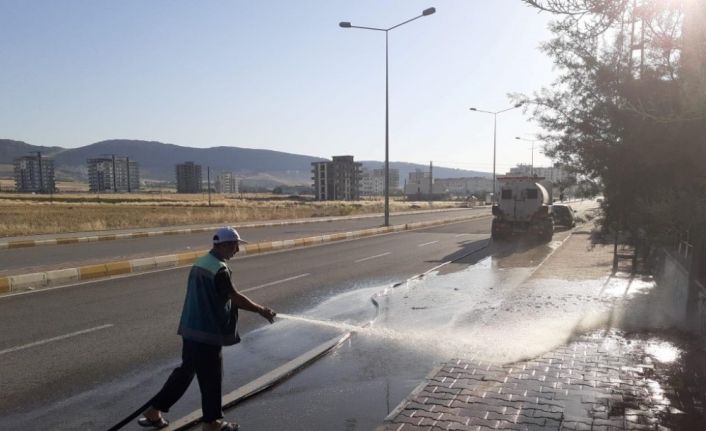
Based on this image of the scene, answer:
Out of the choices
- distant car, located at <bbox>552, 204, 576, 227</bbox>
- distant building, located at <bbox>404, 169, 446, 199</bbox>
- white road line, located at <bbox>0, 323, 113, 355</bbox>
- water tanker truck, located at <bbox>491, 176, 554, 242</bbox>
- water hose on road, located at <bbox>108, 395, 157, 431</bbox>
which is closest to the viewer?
water hose on road, located at <bbox>108, 395, 157, 431</bbox>

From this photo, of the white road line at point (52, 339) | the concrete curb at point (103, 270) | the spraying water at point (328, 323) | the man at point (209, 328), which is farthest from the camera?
the concrete curb at point (103, 270)

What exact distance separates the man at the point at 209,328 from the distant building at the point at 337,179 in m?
146

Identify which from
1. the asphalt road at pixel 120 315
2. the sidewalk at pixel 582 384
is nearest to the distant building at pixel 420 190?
the asphalt road at pixel 120 315

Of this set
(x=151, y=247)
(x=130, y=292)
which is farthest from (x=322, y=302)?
(x=151, y=247)

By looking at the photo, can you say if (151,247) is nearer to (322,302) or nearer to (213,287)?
(322,302)

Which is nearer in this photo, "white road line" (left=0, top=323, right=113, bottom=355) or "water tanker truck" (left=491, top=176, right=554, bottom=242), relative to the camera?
"white road line" (left=0, top=323, right=113, bottom=355)

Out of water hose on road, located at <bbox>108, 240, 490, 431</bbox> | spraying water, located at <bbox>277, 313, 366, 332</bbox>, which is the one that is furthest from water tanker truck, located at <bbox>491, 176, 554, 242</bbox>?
spraying water, located at <bbox>277, 313, 366, 332</bbox>

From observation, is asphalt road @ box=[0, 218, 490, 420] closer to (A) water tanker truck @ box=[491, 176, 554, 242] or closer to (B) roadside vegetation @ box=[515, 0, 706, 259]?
(B) roadside vegetation @ box=[515, 0, 706, 259]

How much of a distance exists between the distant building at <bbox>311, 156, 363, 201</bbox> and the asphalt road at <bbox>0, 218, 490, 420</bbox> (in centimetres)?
13613

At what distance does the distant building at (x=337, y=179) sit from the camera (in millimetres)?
153000

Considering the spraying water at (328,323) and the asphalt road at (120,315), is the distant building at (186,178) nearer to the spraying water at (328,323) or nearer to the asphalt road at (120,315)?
the asphalt road at (120,315)

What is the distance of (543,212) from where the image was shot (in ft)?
73.5

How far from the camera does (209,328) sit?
4.09m

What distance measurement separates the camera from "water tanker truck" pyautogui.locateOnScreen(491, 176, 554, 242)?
22.4 metres
